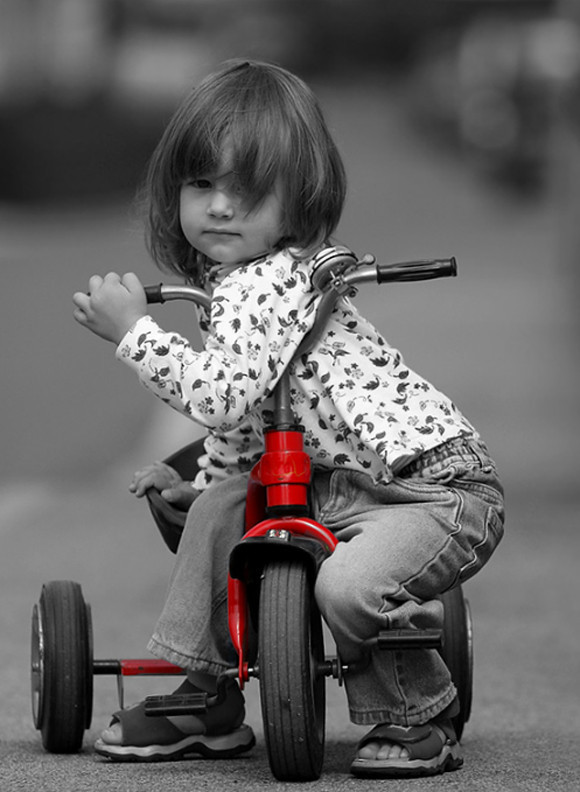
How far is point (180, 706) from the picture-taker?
2799 millimetres

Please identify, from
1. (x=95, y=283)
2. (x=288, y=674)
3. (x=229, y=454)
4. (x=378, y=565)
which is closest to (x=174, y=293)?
(x=95, y=283)

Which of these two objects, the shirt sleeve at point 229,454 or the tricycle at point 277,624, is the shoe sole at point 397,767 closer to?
the tricycle at point 277,624

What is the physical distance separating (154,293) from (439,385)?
8.60 meters

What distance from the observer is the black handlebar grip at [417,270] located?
8.95ft

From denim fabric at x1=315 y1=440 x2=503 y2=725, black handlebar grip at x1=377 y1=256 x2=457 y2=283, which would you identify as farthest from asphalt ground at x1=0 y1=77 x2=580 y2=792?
black handlebar grip at x1=377 y1=256 x2=457 y2=283

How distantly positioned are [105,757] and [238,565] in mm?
557

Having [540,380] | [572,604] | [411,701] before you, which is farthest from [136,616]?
[540,380]

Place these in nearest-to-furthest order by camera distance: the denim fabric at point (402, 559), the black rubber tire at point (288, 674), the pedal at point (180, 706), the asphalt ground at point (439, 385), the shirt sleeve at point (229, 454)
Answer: the black rubber tire at point (288, 674) → the denim fabric at point (402, 559) → the pedal at point (180, 706) → the shirt sleeve at point (229, 454) → the asphalt ground at point (439, 385)

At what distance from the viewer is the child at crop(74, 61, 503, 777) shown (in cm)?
273

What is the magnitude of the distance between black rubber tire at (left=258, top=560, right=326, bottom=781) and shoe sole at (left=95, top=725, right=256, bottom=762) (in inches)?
17.2

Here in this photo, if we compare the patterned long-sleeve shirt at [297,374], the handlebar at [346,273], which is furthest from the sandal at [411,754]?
the handlebar at [346,273]

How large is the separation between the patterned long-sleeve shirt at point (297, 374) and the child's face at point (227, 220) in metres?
0.04

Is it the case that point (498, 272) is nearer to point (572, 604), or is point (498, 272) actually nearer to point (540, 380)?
point (540, 380)

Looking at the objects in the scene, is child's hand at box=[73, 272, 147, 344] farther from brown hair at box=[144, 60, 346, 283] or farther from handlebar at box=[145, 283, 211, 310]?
brown hair at box=[144, 60, 346, 283]
